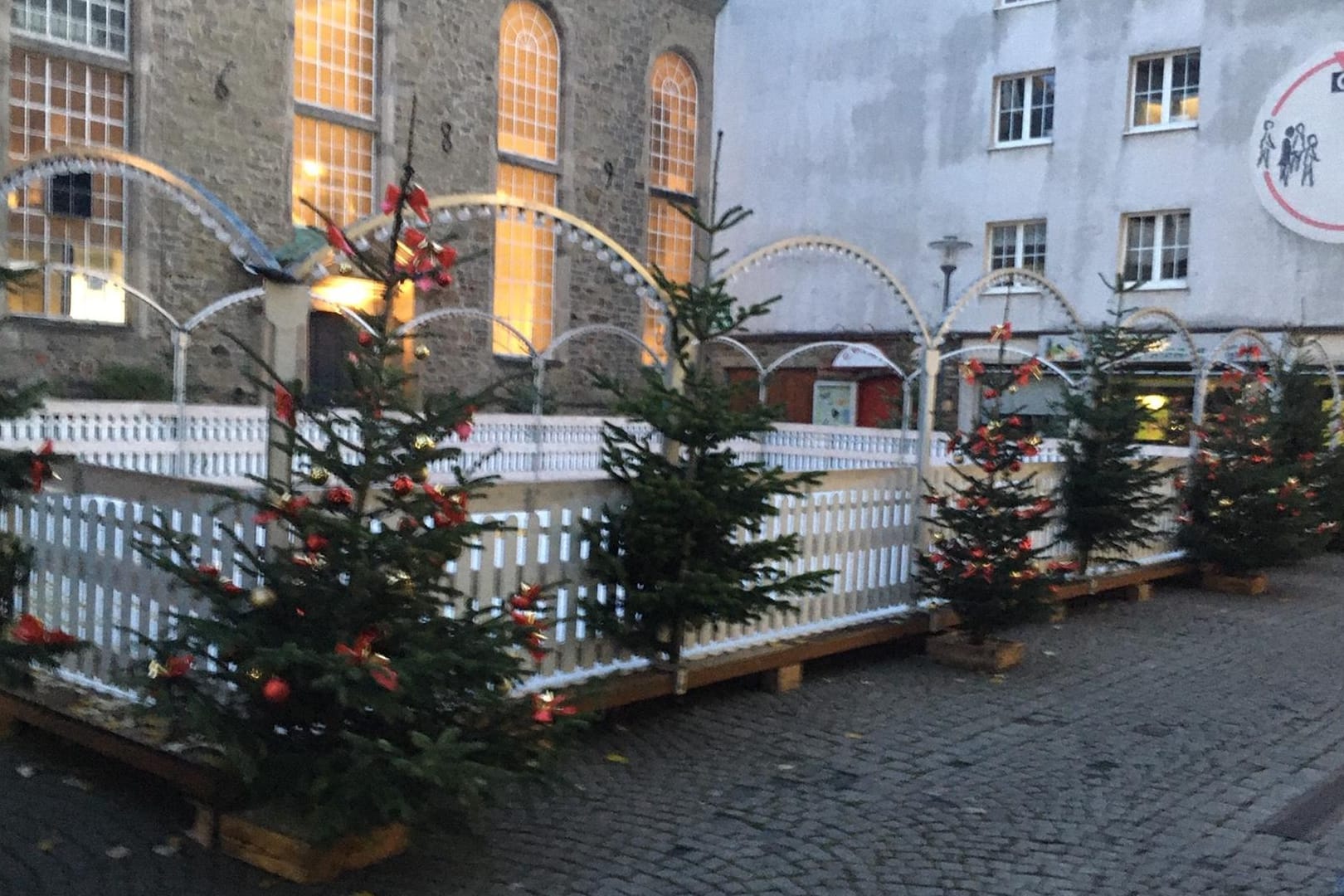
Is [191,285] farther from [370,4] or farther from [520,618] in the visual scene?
[520,618]

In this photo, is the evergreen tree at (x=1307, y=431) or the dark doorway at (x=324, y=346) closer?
the evergreen tree at (x=1307, y=431)

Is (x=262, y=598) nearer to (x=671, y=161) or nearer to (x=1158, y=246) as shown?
(x=1158, y=246)

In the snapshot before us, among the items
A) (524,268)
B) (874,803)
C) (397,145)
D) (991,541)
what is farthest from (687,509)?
(524,268)

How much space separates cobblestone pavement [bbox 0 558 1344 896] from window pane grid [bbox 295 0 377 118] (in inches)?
713

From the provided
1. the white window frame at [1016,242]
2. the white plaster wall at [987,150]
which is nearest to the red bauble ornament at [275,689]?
the white plaster wall at [987,150]

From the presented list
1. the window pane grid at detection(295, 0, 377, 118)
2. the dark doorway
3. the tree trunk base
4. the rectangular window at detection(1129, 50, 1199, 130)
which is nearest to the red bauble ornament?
the tree trunk base

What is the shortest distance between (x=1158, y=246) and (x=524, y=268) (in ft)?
41.2

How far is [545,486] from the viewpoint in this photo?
6254 mm

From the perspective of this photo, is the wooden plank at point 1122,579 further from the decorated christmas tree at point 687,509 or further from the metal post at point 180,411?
the metal post at point 180,411

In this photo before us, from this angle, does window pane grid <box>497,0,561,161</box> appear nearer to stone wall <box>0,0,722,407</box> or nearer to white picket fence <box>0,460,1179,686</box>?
stone wall <box>0,0,722,407</box>

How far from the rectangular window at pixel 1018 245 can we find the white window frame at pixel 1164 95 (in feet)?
8.08

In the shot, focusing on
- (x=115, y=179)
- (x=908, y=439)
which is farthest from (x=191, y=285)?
(x=908, y=439)

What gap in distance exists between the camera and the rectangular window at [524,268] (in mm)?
26547

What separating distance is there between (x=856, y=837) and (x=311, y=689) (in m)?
2.25
